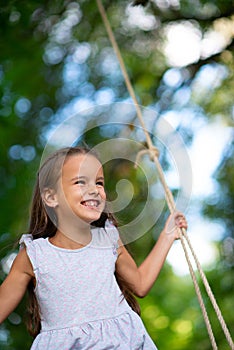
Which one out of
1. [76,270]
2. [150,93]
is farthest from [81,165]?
[150,93]

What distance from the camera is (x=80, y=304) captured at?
3.77 ft

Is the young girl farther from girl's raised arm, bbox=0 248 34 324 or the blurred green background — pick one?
the blurred green background

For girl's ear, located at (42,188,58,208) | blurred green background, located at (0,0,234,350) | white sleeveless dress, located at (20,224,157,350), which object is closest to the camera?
white sleeveless dress, located at (20,224,157,350)

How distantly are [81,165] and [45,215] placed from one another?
119mm

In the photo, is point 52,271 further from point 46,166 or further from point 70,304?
point 46,166

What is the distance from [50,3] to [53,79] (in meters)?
0.33

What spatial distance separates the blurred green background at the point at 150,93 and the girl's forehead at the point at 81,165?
1.07 meters

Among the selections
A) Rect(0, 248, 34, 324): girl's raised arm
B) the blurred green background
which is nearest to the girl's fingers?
Rect(0, 248, 34, 324): girl's raised arm

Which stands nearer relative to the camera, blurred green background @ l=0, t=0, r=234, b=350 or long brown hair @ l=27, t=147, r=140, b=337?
long brown hair @ l=27, t=147, r=140, b=337

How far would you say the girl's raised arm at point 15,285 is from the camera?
1152 millimetres

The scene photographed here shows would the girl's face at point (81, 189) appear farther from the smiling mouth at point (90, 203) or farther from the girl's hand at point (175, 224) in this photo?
the girl's hand at point (175, 224)

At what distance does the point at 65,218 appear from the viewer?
1.21 meters

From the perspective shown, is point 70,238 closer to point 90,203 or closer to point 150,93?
point 90,203

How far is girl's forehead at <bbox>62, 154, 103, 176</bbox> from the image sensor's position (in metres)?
1.20
